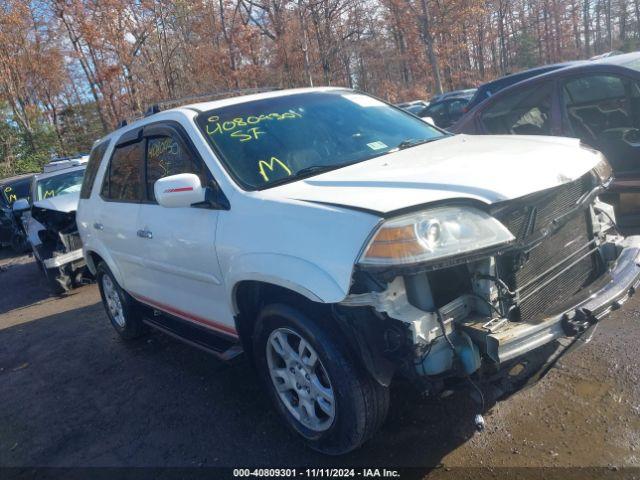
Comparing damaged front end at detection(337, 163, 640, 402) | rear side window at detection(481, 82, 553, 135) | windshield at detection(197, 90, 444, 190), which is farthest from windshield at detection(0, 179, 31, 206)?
damaged front end at detection(337, 163, 640, 402)

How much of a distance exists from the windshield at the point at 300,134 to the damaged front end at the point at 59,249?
5.33 metres

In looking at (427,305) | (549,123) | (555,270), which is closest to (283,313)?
(427,305)

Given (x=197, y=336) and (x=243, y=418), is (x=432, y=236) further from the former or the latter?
(x=197, y=336)

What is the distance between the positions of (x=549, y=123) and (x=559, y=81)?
45 cm

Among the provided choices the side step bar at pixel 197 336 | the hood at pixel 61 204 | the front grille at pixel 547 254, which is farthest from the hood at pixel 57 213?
the front grille at pixel 547 254

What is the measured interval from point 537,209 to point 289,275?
128 centimetres

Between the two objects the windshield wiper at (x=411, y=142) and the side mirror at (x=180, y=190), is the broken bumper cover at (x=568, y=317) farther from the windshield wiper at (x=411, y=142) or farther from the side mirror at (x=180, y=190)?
the side mirror at (x=180, y=190)

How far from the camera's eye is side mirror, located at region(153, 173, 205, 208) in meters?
3.24

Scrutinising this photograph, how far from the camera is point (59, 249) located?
27.7ft

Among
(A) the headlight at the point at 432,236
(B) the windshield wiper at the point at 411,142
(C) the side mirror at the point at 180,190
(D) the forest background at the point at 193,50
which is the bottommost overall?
(A) the headlight at the point at 432,236

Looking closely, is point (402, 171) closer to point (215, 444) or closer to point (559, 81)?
point (215, 444)

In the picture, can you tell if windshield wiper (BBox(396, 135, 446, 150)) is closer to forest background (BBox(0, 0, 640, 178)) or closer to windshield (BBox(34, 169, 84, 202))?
windshield (BBox(34, 169, 84, 202))

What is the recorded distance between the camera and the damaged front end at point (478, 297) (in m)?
2.48

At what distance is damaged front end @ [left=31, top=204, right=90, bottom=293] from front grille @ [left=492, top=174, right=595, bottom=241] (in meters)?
7.09
